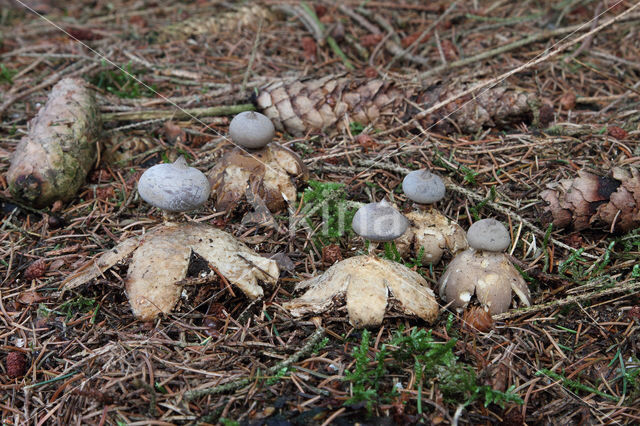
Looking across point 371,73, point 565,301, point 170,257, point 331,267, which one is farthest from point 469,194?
point 170,257

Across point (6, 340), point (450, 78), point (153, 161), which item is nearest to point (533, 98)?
point (450, 78)

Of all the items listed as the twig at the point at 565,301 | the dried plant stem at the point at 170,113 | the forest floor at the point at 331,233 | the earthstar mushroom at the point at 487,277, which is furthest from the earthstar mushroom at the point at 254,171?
the twig at the point at 565,301

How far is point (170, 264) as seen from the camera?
2430mm

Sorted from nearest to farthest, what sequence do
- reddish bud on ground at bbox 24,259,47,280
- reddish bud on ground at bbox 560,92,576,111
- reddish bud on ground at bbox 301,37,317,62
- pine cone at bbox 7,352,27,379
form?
1. pine cone at bbox 7,352,27,379
2. reddish bud on ground at bbox 24,259,47,280
3. reddish bud on ground at bbox 560,92,576,111
4. reddish bud on ground at bbox 301,37,317,62

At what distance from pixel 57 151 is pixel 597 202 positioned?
3.13m

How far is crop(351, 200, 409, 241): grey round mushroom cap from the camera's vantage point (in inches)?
93.0

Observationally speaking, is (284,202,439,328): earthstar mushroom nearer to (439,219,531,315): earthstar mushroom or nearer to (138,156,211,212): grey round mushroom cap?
(439,219,531,315): earthstar mushroom

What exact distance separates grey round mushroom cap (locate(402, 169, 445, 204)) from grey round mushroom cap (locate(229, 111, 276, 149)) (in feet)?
2.88

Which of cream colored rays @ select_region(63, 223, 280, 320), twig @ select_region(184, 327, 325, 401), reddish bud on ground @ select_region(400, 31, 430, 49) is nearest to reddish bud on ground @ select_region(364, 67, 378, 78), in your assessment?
reddish bud on ground @ select_region(400, 31, 430, 49)

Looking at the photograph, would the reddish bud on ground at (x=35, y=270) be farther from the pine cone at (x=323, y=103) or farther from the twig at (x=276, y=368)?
the pine cone at (x=323, y=103)

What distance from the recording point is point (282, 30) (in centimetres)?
504

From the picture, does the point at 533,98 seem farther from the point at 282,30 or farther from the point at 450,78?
the point at 282,30

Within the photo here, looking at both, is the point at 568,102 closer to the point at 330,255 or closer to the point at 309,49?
the point at 309,49

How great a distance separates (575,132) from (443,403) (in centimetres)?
228
